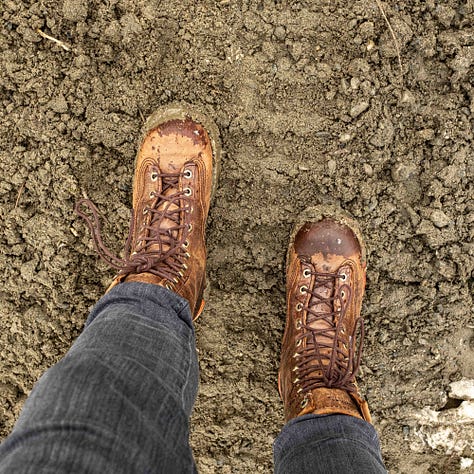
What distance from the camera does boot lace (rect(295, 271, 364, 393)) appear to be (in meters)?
1.97

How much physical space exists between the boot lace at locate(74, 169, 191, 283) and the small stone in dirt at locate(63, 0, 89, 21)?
76cm

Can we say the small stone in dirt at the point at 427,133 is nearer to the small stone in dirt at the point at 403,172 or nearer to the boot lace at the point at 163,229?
the small stone in dirt at the point at 403,172

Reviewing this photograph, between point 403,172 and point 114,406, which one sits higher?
point 403,172

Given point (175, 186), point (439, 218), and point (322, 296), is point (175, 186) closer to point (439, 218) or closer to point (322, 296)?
point (322, 296)

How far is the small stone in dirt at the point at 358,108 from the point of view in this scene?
2047 millimetres

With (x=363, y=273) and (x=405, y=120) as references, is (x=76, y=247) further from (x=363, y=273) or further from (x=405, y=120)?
(x=405, y=120)

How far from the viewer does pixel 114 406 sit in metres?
1.23

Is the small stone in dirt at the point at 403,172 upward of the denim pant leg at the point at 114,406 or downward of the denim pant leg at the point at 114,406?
upward

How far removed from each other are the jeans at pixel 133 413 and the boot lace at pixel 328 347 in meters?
0.23

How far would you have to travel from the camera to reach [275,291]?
7.22ft

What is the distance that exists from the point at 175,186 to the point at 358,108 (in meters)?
0.87

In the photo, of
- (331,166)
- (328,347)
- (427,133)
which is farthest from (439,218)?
(328,347)

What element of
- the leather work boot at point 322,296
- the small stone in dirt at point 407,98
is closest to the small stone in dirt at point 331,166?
the leather work boot at point 322,296

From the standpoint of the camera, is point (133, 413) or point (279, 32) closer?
point (133, 413)
